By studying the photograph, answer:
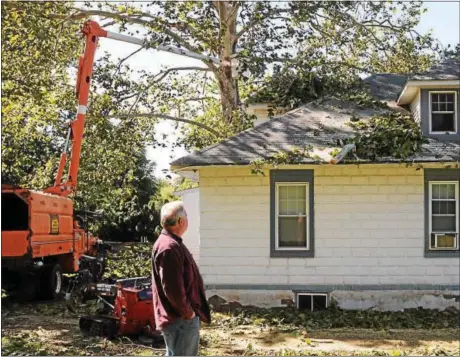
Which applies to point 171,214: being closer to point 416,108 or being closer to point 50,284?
point 50,284

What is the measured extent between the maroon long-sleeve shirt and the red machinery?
435 cm

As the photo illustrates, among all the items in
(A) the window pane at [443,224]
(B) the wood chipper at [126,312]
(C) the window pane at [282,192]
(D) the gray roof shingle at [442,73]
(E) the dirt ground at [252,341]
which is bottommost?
(E) the dirt ground at [252,341]

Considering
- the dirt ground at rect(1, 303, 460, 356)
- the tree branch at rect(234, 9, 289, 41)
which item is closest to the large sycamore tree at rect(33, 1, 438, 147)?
the tree branch at rect(234, 9, 289, 41)

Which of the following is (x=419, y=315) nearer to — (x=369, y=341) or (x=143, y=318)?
(x=369, y=341)

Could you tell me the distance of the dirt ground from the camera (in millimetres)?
9422

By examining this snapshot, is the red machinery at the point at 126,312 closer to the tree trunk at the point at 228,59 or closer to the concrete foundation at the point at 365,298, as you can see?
the concrete foundation at the point at 365,298

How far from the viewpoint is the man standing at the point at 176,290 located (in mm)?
5113

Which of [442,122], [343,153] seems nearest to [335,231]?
[343,153]

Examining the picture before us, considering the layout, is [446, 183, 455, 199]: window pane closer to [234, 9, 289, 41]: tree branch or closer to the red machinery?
the red machinery

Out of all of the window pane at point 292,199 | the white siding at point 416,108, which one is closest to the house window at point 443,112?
the white siding at point 416,108

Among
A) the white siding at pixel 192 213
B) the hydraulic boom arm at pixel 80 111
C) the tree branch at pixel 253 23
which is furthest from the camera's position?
the white siding at pixel 192 213

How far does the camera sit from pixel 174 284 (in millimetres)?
5105

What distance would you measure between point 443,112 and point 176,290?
10.5 m

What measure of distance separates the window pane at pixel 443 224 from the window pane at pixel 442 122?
1996 millimetres
